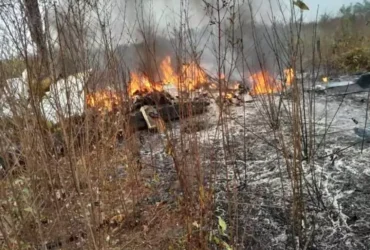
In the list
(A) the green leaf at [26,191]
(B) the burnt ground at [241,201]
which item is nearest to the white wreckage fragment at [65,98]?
(B) the burnt ground at [241,201]

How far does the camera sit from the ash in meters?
3.02

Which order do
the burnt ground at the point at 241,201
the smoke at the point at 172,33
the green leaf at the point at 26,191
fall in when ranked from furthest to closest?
1. the smoke at the point at 172,33
2. the burnt ground at the point at 241,201
3. the green leaf at the point at 26,191

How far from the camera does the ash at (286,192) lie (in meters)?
3.02

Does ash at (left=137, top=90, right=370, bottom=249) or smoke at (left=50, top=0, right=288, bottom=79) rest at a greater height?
smoke at (left=50, top=0, right=288, bottom=79)

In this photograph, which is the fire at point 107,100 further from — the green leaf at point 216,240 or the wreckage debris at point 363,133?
the wreckage debris at point 363,133

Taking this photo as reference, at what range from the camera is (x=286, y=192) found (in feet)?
12.2

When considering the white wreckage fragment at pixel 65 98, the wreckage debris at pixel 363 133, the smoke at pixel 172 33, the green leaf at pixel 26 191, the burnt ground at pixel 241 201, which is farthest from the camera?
the wreckage debris at pixel 363 133

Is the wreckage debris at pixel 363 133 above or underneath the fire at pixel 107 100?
underneath

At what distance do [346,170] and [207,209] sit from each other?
5.86 feet

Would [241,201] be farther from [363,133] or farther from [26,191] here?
[363,133]

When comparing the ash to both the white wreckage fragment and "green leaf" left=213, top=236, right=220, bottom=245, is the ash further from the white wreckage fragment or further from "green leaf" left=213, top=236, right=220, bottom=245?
the white wreckage fragment

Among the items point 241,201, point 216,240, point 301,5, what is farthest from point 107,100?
point 301,5

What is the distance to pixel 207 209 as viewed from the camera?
3059 millimetres

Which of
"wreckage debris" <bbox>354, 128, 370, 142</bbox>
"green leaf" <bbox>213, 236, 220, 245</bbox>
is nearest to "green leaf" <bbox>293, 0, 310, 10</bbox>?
"green leaf" <bbox>213, 236, 220, 245</bbox>
